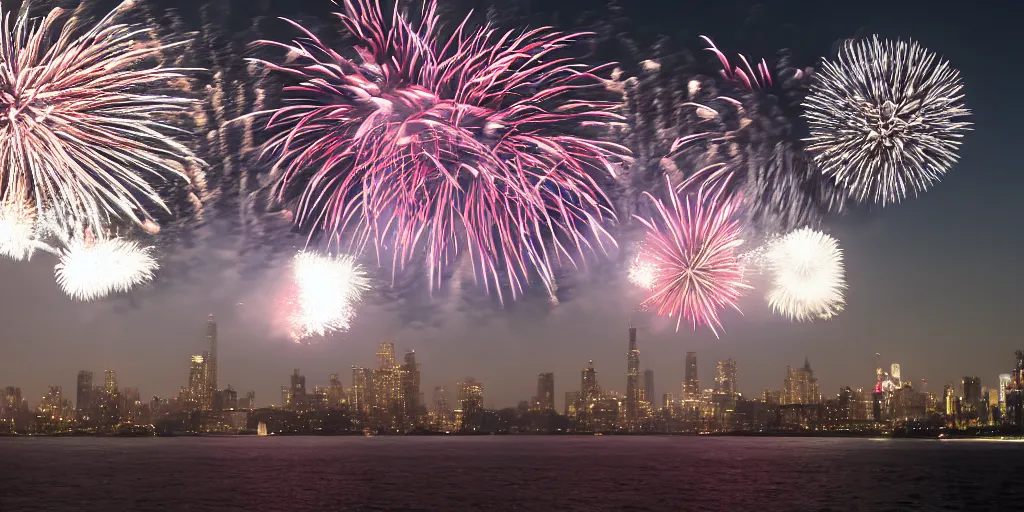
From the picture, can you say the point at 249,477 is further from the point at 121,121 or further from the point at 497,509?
the point at 121,121

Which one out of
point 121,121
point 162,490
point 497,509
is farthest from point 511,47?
point 162,490

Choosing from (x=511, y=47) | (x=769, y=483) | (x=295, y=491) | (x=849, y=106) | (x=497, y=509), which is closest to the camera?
(x=511, y=47)

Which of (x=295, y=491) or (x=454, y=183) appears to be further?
(x=295, y=491)

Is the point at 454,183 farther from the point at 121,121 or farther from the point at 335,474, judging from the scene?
the point at 335,474

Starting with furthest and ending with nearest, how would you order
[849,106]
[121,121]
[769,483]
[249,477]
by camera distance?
[249,477] < [769,483] < [849,106] < [121,121]

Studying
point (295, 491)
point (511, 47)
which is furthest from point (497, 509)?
point (511, 47)

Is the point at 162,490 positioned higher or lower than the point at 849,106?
lower

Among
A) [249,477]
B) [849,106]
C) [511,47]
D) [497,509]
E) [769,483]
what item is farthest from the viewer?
[249,477]

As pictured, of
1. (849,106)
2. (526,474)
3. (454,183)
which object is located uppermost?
(849,106)

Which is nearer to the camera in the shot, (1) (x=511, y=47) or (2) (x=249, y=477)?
(1) (x=511, y=47)
